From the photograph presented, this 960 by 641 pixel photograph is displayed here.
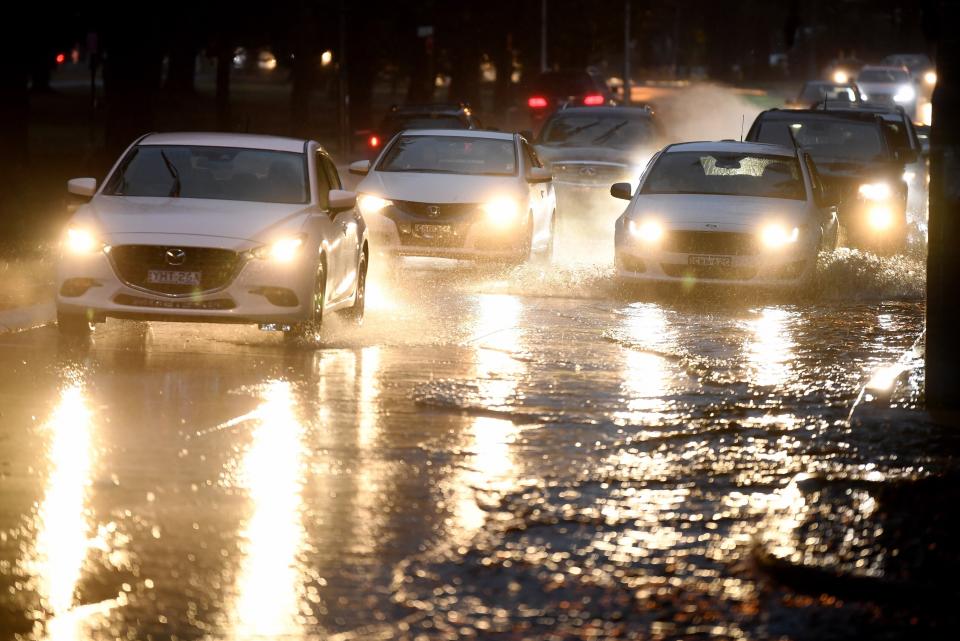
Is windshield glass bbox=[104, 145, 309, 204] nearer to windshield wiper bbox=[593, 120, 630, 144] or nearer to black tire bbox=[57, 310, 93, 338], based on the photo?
black tire bbox=[57, 310, 93, 338]

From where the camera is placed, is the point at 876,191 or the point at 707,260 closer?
the point at 707,260

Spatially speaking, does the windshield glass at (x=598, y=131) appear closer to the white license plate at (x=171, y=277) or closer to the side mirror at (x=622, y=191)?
the side mirror at (x=622, y=191)

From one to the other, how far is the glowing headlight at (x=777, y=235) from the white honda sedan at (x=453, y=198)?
9.85ft

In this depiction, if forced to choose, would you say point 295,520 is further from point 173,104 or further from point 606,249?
point 173,104

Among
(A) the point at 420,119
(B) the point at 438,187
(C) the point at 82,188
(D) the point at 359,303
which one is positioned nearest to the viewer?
(C) the point at 82,188

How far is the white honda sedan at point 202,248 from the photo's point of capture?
1374 centimetres

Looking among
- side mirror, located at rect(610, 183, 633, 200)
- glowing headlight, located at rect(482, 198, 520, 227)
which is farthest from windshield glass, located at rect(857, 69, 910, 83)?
side mirror, located at rect(610, 183, 633, 200)

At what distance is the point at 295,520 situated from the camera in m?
7.83

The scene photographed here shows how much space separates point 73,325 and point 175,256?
3.15ft

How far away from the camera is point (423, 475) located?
8.90 m

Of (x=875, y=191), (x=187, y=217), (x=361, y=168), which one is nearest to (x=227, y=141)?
(x=187, y=217)

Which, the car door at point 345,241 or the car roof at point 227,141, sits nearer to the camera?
the car door at point 345,241

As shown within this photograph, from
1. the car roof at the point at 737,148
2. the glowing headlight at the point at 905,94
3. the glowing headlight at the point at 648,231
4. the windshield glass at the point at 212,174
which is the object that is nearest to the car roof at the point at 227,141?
the windshield glass at the point at 212,174

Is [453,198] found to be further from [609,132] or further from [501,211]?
[609,132]
